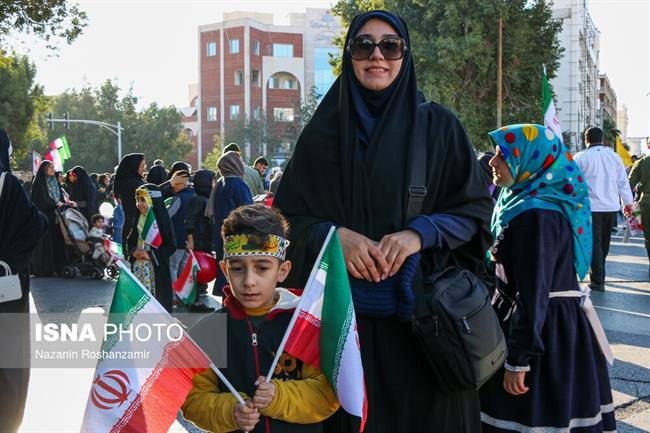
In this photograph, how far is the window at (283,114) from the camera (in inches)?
2559

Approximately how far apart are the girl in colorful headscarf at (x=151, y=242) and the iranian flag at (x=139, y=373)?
5297 mm

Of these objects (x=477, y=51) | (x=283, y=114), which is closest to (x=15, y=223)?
(x=477, y=51)

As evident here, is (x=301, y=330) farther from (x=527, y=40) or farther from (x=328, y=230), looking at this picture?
(x=527, y=40)

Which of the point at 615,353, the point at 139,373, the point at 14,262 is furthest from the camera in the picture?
the point at 615,353

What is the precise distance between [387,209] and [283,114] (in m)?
64.3

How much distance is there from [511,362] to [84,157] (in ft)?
189

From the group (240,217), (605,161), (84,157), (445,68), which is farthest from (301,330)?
(84,157)

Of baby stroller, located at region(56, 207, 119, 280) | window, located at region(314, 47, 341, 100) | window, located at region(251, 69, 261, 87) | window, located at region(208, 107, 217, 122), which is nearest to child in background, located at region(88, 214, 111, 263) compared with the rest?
baby stroller, located at region(56, 207, 119, 280)

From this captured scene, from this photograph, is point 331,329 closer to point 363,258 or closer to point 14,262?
point 363,258

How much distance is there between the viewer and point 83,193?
15.3m

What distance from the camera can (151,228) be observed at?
7.73m

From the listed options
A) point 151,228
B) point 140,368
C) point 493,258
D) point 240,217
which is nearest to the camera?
point 140,368

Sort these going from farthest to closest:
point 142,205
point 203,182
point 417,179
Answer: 1. point 203,182
2. point 142,205
3. point 417,179

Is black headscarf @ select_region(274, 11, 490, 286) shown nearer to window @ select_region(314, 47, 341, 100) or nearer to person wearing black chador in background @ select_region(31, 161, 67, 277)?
person wearing black chador in background @ select_region(31, 161, 67, 277)
